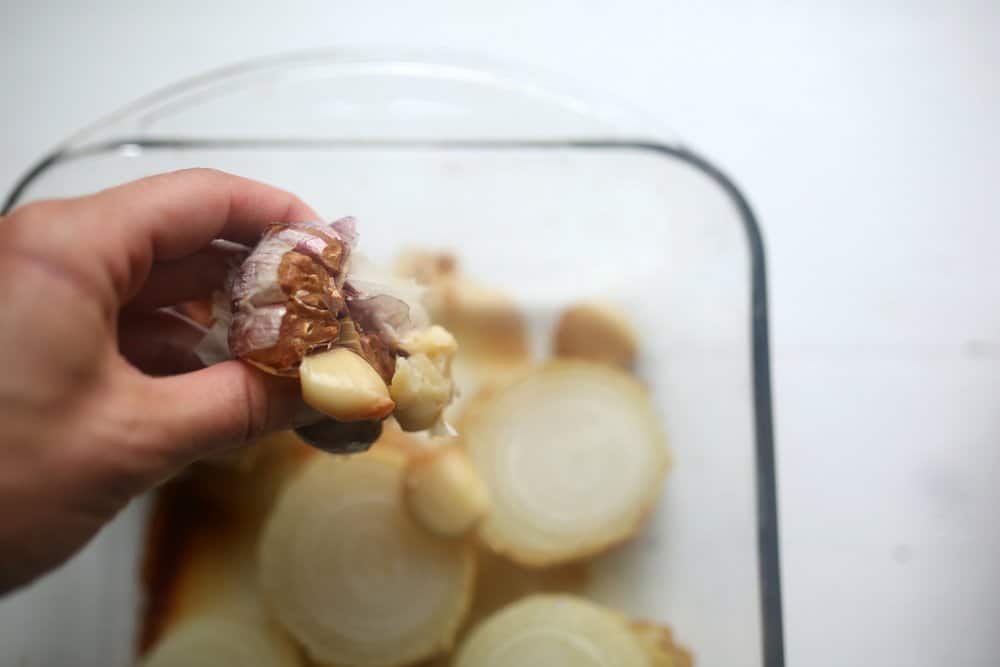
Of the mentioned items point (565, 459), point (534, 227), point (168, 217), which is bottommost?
point (565, 459)

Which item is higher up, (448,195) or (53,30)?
(53,30)

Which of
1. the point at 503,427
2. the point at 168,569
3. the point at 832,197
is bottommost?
the point at 168,569

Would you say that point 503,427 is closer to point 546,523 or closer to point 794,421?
point 546,523

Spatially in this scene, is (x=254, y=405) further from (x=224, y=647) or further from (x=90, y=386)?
(x=224, y=647)

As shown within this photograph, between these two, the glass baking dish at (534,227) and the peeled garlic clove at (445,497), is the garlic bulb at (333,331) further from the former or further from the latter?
the glass baking dish at (534,227)

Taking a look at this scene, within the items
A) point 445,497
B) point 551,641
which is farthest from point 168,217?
point 551,641

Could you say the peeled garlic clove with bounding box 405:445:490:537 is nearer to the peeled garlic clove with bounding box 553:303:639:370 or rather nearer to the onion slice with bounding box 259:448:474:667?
the onion slice with bounding box 259:448:474:667

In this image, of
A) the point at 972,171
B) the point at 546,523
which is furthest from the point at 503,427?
the point at 972,171
